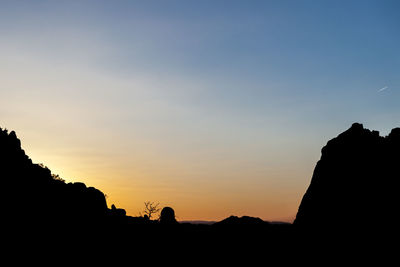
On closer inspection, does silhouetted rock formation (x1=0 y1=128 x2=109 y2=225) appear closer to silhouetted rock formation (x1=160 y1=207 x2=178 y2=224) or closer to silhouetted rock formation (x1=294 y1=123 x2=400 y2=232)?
silhouetted rock formation (x1=160 y1=207 x2=178 y2=224)

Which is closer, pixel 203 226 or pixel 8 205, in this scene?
pixel 8 205

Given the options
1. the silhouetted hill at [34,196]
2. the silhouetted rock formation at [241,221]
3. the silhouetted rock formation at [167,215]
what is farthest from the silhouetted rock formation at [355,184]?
the silhouetted rock formation at [167,215]

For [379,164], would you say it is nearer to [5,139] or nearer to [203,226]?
[203,226]

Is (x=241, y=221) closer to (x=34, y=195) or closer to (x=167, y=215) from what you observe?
(x=167, y=215)

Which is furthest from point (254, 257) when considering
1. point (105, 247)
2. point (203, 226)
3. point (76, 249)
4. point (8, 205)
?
point (8, 205)

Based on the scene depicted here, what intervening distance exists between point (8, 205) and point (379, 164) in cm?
5077

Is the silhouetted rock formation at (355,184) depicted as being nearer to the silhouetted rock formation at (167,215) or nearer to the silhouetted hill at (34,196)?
the silhouetted hill at (34,196)

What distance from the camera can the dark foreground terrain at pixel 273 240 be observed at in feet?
143

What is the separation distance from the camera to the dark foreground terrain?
43688mm

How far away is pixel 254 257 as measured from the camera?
63250mm

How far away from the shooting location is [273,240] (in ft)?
221

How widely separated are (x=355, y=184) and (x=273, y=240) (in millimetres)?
24981

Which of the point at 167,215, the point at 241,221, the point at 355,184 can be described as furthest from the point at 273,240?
the point at 167,215

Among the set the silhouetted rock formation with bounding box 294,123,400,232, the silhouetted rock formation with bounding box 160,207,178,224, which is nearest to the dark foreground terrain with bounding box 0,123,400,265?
the silhouetted rock formation with bounding box 294,123,400,232
